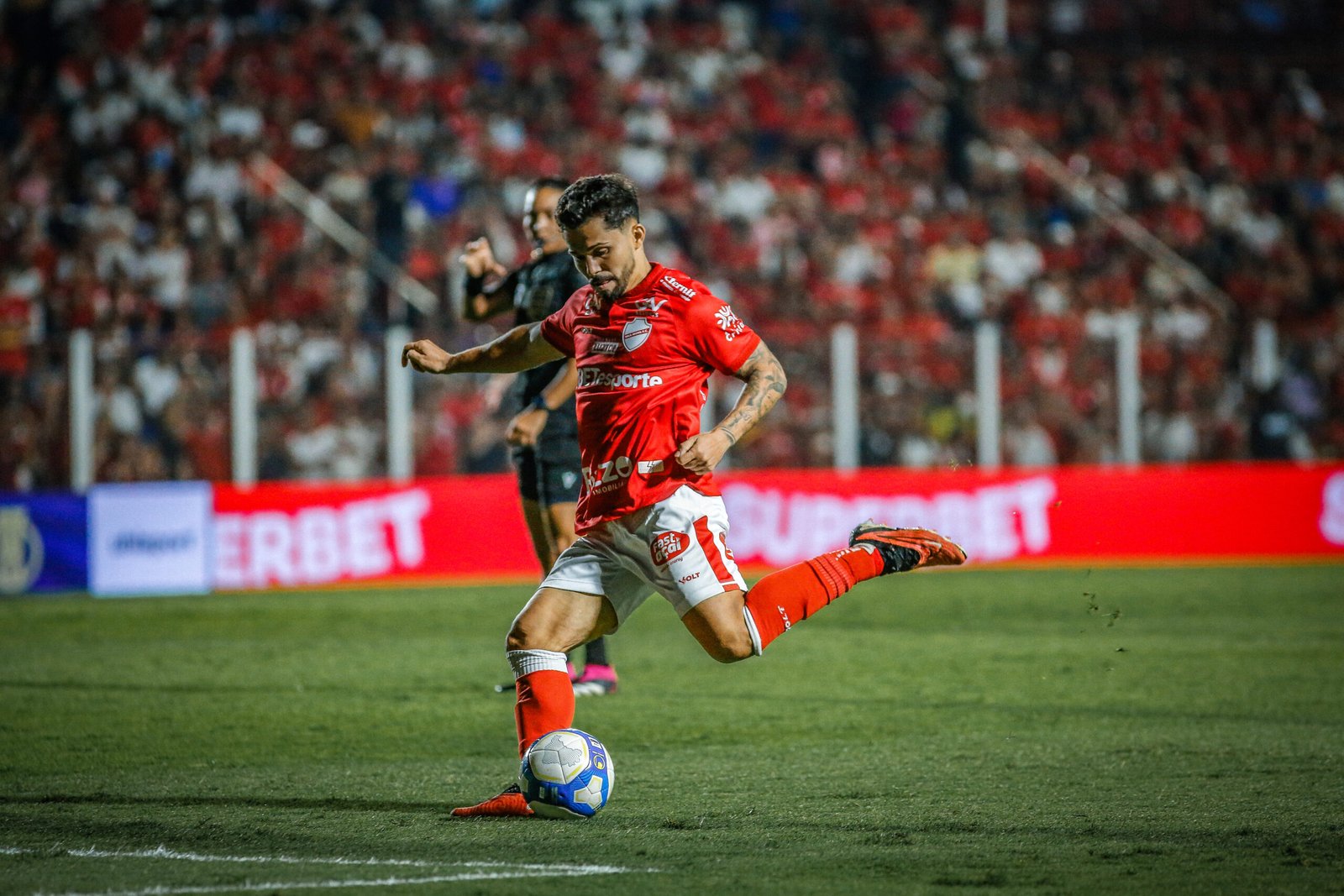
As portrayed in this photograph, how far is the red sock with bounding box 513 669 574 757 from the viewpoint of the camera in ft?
18.6

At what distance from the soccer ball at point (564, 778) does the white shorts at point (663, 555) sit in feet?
1.64

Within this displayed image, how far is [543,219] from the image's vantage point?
873cm

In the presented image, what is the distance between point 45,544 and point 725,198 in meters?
9.29

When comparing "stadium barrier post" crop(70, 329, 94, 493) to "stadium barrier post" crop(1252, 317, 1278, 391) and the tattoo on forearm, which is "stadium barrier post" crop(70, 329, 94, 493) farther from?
"stadium barrier post" crop(1252, 317, 1278, 391)

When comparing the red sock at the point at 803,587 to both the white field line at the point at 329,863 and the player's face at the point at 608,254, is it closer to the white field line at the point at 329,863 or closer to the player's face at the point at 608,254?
the player's face at the point at 608,254

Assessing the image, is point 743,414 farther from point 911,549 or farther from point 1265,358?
point 1265,358

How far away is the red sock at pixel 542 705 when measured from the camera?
5684mm

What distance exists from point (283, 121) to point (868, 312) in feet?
23.1

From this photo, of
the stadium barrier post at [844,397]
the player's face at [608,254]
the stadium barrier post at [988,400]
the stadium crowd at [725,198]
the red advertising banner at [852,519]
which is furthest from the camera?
the stadium barrier post at [988,400]

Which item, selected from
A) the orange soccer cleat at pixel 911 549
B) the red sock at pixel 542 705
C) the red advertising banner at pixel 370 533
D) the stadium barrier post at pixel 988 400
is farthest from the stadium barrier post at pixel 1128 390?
the red sock at pixel 542 705

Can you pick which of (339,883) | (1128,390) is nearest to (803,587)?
(339,883)

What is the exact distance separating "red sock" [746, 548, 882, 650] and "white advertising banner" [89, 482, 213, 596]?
1032 centimetres

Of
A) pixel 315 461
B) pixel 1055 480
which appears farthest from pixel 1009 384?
pixel 315 461

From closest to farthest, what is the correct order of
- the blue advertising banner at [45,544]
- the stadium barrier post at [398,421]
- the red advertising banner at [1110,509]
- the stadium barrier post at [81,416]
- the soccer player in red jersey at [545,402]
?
1. the soccer player in red jersey at [545,402]
2. the blue advertising banner at [45,544]
3. the stadium barrier post at [81,416]
4. the stadium barrier post at [398,421]
5. the red advertising banner at [1110,509]
